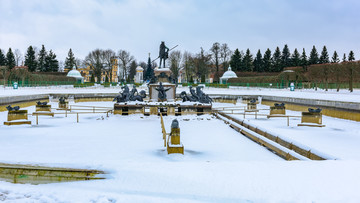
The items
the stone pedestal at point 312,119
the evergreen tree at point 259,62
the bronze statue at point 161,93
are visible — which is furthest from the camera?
the evergreen tree at point 259,62

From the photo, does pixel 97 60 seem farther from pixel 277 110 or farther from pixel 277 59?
pixel 277 110

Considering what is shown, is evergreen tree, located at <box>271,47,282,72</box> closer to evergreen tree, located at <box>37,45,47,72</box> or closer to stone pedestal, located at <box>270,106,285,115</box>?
stone pedestal, located at <box>270,106,285,115</box>

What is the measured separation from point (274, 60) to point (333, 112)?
78798 millimetres

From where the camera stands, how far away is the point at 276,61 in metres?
89.5

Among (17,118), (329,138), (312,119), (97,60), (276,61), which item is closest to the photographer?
(329,138)

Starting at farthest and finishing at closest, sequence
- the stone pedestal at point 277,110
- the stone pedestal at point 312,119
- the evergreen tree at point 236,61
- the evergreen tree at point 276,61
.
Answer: the evergreen tree at point 236,61, the evergreen tree at point 276,61, the stone pedestal at point 277,110, the stone pedestal at point 312,119

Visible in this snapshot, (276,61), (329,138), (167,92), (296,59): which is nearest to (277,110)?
(329,138)

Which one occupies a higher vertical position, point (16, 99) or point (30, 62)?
point (30, 62)

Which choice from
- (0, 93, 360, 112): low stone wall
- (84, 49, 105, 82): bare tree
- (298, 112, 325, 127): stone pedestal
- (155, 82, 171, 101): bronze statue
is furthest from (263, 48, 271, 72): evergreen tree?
(298, 112, 325, 127): stone pedestal

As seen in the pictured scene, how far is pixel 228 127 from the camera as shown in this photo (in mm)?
14609

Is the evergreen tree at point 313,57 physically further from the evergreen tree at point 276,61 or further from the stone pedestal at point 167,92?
the stone pedestal at point 167,92

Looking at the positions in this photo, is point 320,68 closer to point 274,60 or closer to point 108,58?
point 274,60

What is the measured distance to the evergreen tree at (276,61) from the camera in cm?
8806

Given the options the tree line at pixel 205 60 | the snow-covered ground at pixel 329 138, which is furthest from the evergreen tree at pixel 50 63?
the snow-covered ground at pixel 329 138
